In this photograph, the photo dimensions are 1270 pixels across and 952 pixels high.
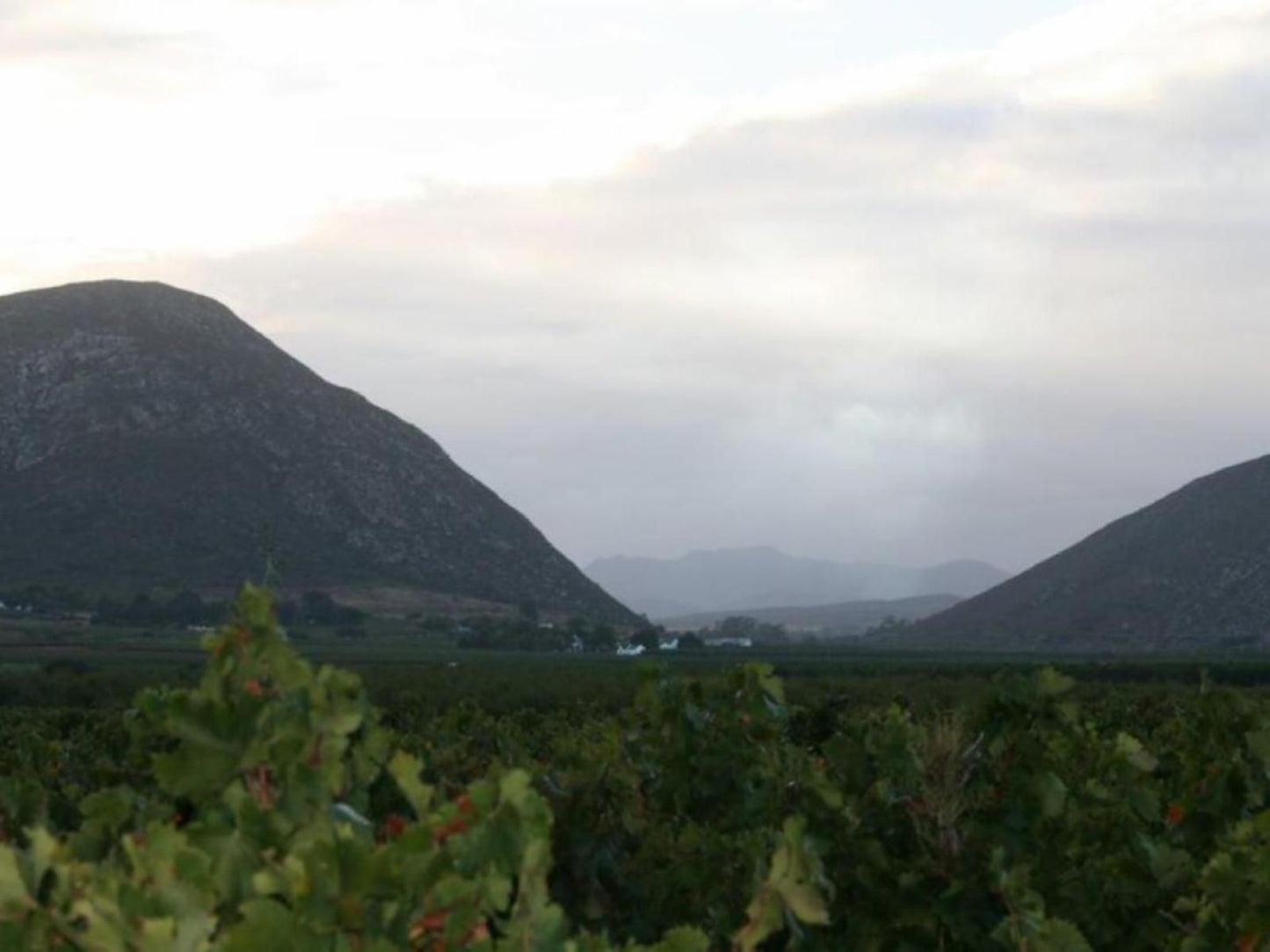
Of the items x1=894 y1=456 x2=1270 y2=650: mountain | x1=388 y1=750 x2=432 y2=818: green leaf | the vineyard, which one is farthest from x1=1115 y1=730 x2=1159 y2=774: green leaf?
x1=894 y1=456 x2=1270 y2=650: mountain

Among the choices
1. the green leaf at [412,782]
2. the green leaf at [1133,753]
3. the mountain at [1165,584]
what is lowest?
the green leaf at [1133,753]

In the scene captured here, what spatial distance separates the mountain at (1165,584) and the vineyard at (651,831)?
12460cm

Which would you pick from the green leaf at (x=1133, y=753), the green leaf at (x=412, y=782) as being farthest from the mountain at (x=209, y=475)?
the green leaf at (x=412, y=782)

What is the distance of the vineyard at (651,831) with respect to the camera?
3.08m

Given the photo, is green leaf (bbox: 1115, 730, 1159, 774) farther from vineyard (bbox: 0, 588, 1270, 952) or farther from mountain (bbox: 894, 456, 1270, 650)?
mountain (bbox: 894, 456, 1270, 650)

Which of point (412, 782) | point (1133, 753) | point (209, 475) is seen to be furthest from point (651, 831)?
point (209, 475)

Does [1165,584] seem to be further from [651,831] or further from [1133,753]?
[651,831]

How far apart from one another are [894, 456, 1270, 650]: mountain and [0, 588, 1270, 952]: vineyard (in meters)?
125

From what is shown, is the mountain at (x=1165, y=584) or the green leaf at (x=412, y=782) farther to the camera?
the mountain at (x=1165, y=584)

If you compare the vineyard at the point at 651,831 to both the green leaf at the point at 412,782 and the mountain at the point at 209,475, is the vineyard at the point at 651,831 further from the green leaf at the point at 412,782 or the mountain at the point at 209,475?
the mountain at the point at 209,475

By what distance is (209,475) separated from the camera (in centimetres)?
12312

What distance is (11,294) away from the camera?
474ft

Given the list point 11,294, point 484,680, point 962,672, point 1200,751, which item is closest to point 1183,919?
point 1200,751

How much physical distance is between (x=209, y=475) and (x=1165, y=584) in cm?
6728
